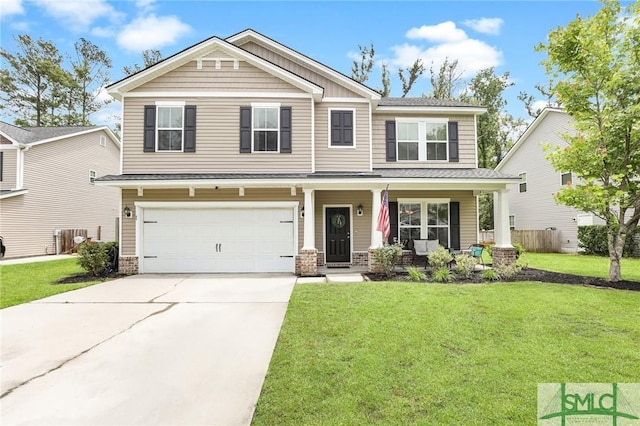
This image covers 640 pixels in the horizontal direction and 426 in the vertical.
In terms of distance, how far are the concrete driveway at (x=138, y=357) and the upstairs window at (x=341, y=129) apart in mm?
6455

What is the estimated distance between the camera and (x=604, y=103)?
9.03m

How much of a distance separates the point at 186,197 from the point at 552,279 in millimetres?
11114

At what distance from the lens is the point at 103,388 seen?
3.64m

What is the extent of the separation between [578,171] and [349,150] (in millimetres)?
6749

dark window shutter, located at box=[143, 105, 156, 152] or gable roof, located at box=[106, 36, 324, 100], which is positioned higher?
gable roof, located at box=[106, 36, 324, 100]

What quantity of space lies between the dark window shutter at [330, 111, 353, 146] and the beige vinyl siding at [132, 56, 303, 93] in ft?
7.27

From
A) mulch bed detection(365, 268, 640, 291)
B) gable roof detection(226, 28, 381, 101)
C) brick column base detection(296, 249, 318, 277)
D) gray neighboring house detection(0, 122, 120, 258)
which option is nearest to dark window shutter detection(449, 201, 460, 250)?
mulch bed detection(365, 268, 640, 291)

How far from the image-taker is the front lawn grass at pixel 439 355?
10.2 ft

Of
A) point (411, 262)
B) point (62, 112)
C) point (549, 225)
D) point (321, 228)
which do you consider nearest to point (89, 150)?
point (62, 112)

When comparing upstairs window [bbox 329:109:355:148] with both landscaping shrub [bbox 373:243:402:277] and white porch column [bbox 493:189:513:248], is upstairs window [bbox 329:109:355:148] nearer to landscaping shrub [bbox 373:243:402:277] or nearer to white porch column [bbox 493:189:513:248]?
landscaping shrub [bbox 373:243:402:277]

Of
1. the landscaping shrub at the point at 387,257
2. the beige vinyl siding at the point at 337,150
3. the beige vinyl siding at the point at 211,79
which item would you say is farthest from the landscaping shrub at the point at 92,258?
the landscaping shrub at the point at 387,257

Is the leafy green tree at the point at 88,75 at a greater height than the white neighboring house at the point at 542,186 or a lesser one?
greater

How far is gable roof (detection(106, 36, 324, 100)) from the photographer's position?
36.9 ft

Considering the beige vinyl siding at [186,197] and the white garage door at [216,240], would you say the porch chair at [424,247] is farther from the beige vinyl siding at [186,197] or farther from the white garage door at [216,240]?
the white garage door at [216,240]
